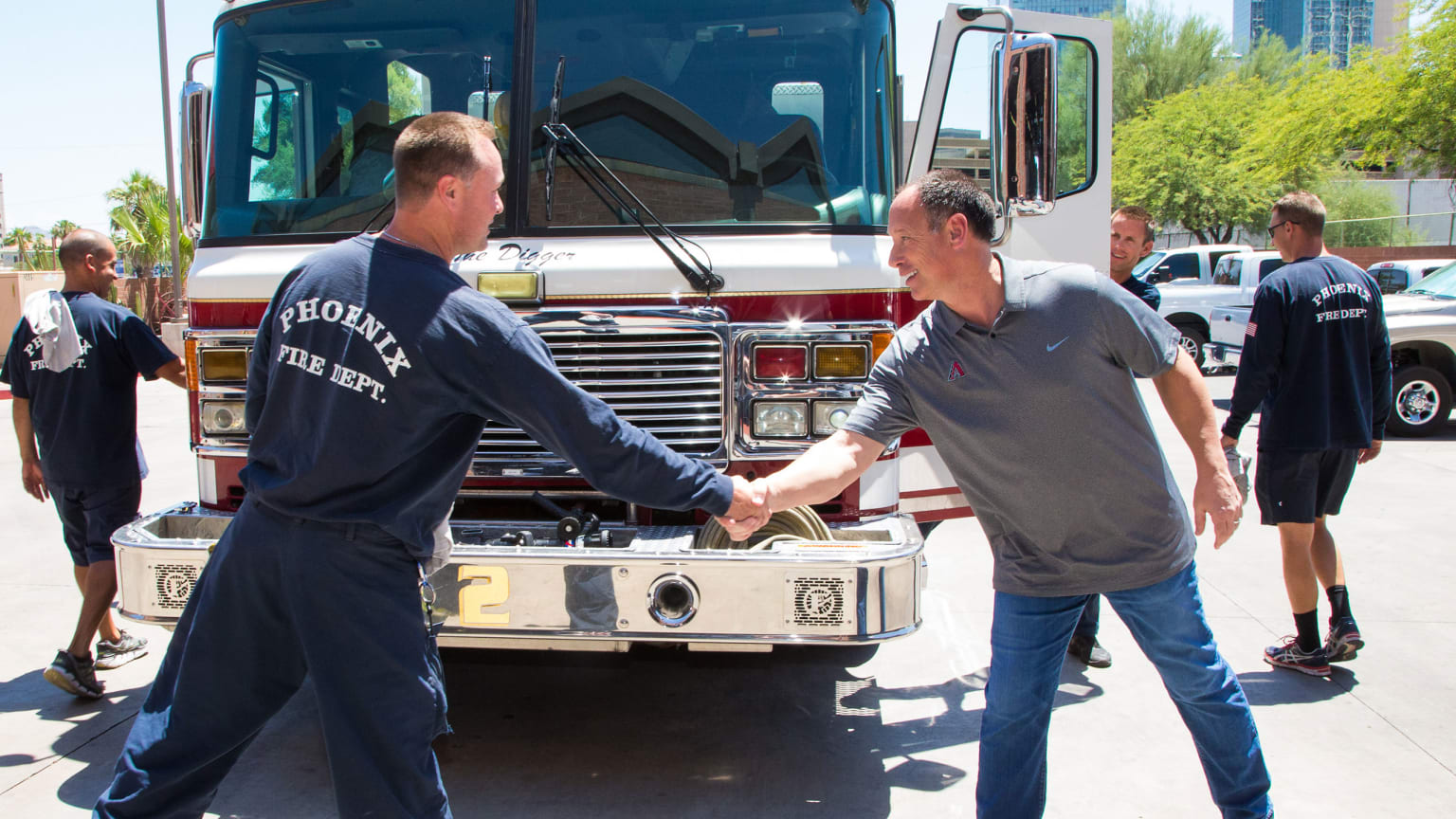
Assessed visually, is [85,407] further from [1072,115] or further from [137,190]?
[137,190]

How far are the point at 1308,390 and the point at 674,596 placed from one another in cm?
299

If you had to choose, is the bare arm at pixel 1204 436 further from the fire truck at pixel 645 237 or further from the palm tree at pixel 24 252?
the palm tree at pixel 24 252

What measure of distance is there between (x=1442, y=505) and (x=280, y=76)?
26.9 ft

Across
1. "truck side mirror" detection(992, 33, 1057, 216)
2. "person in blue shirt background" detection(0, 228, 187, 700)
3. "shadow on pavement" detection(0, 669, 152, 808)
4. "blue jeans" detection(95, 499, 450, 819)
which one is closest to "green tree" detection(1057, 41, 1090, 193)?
"truck side mirror" detection(992, 33, 1057, 216)

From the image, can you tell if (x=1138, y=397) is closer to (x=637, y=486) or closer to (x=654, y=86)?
(x=637, y=486)

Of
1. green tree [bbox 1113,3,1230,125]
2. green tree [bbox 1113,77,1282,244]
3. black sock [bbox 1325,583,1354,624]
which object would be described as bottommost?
black sock [bbox 1325,583,1354,624]

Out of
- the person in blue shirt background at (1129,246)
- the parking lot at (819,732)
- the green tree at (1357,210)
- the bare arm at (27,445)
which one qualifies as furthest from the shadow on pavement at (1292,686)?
the green tree at (1357,210)

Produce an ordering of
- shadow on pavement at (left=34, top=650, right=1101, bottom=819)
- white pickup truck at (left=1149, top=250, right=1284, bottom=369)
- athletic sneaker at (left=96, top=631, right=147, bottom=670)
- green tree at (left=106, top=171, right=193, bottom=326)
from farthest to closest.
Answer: green tree at (left=106, top=171, right=193, bottom=326) < white pickup truck at (left=1149, top=250, right=1284, bottom=369) < athletic sneaker at (left=96, top=631, right=147, bottom=670) < shadow on pavement at (left=34, top=650, right=1101, bottom=819)

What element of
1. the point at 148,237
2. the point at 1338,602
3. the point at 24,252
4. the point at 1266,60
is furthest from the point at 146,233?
the point at 1266,60

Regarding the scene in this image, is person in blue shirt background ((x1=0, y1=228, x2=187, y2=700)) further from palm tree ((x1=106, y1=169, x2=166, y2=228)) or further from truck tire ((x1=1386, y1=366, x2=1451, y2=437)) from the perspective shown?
palm tree ((x1=106, y1=169, x2=166, y2=228))

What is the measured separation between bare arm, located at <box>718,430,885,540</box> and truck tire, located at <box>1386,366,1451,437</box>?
10706mm

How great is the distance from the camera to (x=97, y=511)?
4824 millimetres

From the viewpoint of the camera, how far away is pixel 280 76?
4.68 meters

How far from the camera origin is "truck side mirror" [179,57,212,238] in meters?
4.64
